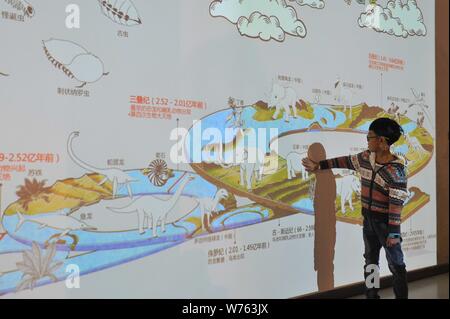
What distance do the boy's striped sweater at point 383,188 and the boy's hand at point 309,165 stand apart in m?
0.31

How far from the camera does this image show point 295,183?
2.78m

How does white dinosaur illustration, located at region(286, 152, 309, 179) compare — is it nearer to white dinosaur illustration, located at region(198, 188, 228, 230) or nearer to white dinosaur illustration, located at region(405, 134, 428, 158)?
white dinosaur illustration, located at region(198, 188, 228, 230)

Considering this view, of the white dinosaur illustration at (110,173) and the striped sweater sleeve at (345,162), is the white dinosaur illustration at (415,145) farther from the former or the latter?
the white dinosaur illustration at (110,173)

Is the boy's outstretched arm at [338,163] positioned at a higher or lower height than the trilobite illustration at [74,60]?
lower

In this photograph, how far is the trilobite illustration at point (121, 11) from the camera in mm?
2156

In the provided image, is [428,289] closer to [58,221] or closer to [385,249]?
[385,249]

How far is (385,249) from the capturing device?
256cm

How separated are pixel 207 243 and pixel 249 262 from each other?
0.29m

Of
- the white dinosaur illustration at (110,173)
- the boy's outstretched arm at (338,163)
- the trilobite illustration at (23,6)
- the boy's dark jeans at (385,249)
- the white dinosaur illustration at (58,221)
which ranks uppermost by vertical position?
the trilobite illustration at (23,6)

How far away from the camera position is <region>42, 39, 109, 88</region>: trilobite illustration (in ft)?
6.65

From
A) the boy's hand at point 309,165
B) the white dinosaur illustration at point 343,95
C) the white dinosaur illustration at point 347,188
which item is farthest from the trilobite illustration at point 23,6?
the white dinosaur illustration at point 347,188

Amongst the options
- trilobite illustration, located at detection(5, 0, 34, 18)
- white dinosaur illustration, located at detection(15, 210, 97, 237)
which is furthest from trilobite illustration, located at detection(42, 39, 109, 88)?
white dinosaur illustration, located at detection(15, 210, 97, 237)
